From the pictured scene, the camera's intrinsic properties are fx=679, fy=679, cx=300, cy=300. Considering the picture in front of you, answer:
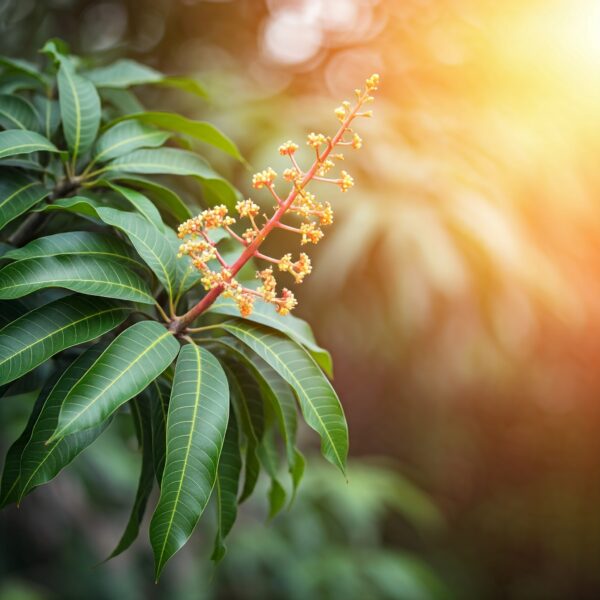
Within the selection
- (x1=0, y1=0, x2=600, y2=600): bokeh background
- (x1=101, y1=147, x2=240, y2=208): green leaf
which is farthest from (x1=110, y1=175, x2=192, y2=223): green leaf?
(x1=0, y1=0, x2=600, y2=600): bokeh background

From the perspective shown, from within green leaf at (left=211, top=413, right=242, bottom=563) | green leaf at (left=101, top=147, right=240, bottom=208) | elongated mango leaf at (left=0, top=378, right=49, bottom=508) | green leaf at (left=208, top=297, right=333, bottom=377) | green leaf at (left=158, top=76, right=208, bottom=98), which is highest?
green leaf at (left=158, top=76, right=208, bottom=98)

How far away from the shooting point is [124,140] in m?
0.76

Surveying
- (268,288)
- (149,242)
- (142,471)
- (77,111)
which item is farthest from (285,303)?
(77,111)

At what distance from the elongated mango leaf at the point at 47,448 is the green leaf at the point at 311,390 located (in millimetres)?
163

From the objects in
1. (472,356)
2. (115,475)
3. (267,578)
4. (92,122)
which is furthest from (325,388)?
(267,578)

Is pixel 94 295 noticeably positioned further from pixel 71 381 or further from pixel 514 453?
pixel 514 453

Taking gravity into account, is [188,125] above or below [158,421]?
above

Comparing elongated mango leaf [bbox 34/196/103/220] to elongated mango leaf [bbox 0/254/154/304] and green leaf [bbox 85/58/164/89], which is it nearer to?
elongated mango leaf [bbox 0/254/154/304]

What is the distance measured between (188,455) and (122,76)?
587mm

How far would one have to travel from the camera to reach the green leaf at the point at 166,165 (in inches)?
29.3

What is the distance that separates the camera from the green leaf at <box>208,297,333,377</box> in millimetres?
646

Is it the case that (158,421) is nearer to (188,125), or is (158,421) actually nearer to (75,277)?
(75,277)

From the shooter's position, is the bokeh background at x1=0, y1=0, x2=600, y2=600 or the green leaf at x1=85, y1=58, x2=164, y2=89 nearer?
the green leaf at x1=85, y1=58, x2=164, y2=89

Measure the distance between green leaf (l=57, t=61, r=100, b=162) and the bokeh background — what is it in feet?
2.24
